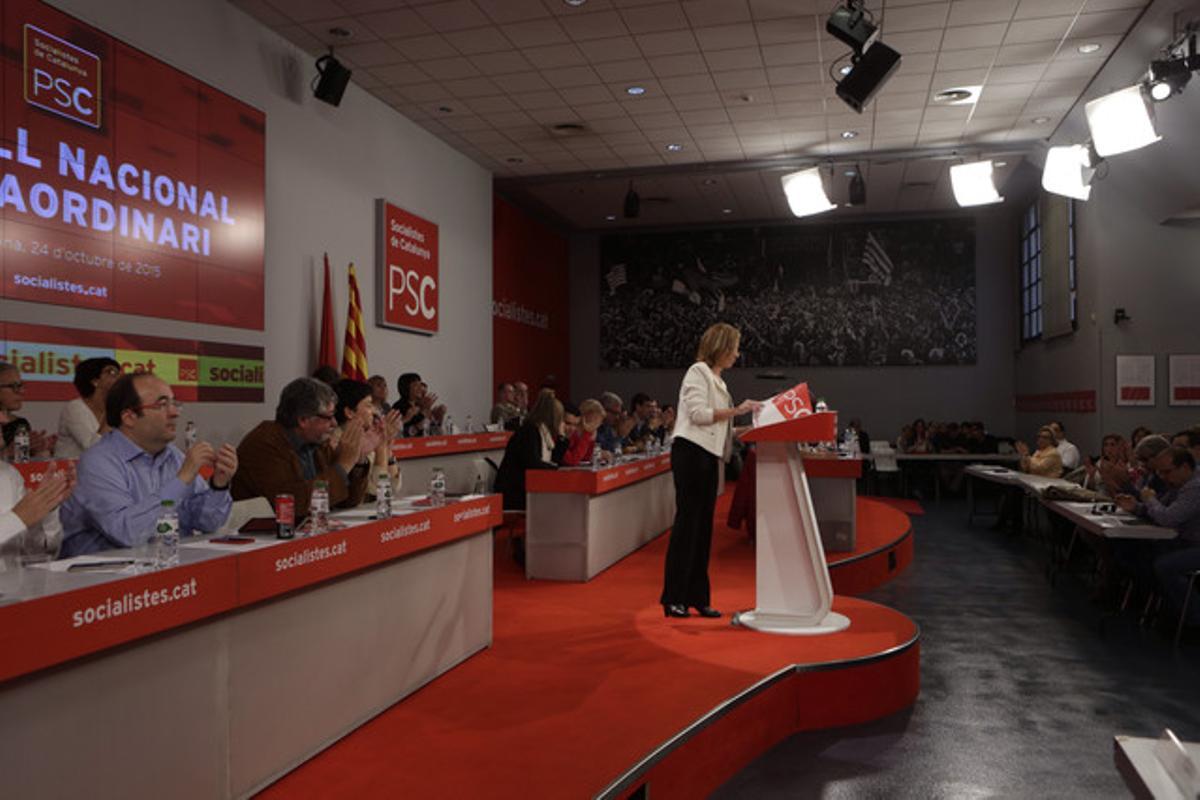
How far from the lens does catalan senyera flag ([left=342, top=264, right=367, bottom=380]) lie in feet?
23.9

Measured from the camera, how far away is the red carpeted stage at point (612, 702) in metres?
2.48

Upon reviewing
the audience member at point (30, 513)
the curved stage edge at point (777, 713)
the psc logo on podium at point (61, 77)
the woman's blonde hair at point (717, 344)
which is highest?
the psc logo on podium at point (61, 77)

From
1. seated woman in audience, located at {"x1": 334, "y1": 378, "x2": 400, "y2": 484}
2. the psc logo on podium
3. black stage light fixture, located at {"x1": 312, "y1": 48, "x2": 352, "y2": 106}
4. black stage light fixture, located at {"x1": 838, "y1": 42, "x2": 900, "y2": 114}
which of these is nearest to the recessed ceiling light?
black stage light fixture, located at {"x1": 838, "y1": 42, "x2": 900, "y2": 114}

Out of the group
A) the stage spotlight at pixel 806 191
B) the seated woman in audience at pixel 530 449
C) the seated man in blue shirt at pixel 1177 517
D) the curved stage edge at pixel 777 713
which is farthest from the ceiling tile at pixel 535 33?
the seated man in blue shirt at pixel 1177 517

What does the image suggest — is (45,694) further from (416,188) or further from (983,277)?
(983,277)

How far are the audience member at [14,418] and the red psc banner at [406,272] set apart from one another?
Answer: 12.0 feet

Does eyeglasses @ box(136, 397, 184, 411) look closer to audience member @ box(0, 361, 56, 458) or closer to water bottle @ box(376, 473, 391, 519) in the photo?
water bottle @ box(376, 473, 391, 519)

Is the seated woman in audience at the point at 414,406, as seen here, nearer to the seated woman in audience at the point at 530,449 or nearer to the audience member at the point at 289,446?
the seated woman in audience at the point at 530,449

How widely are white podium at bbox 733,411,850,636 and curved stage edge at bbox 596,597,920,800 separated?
137mm

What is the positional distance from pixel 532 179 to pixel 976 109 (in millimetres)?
5090

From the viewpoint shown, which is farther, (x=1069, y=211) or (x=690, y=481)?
(x=1069, y=211)

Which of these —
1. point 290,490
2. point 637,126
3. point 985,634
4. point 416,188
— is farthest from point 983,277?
point 290,490

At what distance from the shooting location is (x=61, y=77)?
4.68m

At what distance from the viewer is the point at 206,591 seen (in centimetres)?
211
